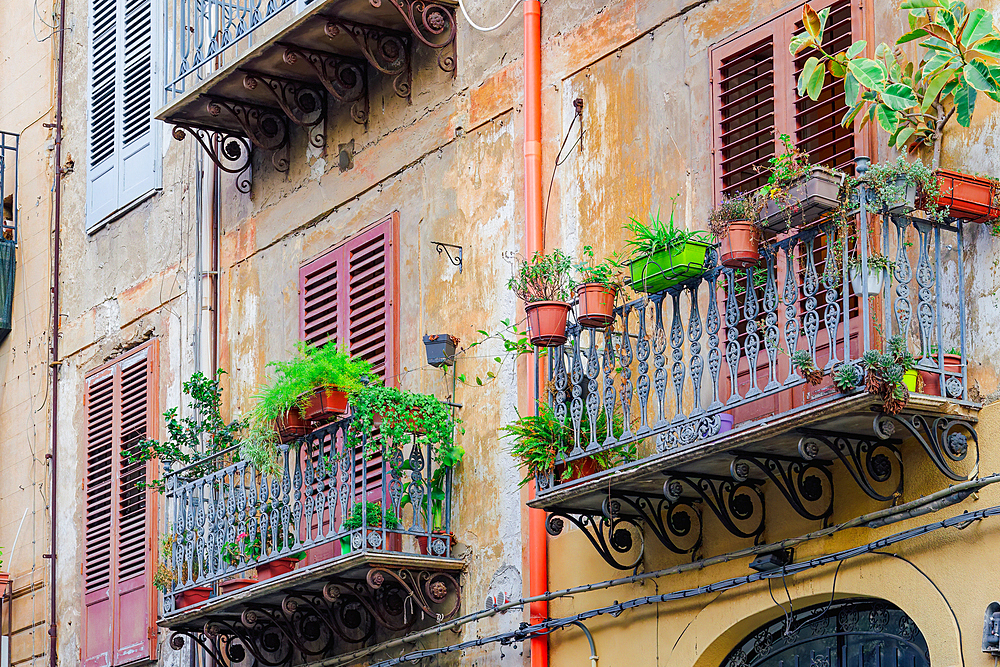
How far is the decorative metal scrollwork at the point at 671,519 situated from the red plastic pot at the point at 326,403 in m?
2.25

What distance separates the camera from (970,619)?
7305 mm

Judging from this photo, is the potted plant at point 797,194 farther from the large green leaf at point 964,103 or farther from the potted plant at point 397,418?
the potted plant at point 397,418

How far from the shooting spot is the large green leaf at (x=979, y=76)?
726cm

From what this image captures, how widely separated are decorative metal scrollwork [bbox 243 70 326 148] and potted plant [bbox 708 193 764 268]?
4.97 meters

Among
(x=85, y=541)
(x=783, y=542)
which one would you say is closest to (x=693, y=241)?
(x=783, y=542)

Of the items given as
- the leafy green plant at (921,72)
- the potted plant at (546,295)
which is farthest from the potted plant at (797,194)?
the potted plant at (546,295)

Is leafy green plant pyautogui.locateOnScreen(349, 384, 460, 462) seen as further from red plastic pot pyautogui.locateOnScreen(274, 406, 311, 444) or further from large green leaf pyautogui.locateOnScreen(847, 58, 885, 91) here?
large green leaf pyautogui.locateOnScreen(847, 58, 885, 91)

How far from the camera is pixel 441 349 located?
10531 mm

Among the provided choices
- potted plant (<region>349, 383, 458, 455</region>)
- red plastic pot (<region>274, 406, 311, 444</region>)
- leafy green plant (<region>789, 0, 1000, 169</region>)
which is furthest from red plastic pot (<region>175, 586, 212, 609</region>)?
leafy green plant (<region>789, 0, 1000, 169</region>)

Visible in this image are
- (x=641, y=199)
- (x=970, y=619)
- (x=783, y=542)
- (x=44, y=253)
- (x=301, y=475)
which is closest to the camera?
(x=970, y=619)

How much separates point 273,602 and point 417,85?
3540 mm

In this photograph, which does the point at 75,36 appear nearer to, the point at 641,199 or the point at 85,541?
the point at 85,541

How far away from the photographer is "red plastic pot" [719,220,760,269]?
7.88 m

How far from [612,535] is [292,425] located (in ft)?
7.95
